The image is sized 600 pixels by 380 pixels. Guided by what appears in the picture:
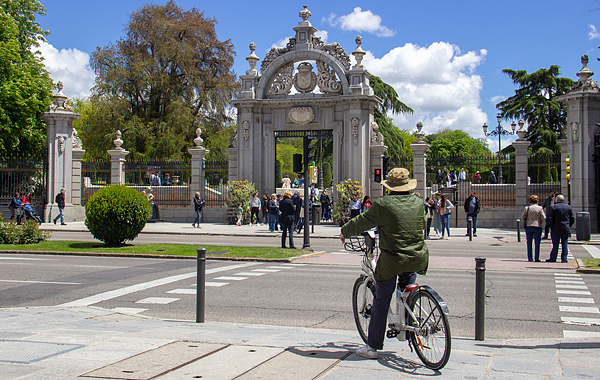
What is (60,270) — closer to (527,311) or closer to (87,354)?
(87,354)

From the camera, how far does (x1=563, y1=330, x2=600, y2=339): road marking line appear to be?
6.62 m

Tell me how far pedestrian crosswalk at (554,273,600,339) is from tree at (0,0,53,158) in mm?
27464

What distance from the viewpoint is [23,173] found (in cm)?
2891

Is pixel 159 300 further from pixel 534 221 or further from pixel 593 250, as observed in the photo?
pixel 593 250

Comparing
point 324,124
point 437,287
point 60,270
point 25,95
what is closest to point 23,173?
point 25,95

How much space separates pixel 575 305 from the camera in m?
8.51

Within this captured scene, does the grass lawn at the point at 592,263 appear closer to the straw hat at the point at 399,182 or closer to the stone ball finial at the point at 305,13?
the straw hat at the point at 399,182

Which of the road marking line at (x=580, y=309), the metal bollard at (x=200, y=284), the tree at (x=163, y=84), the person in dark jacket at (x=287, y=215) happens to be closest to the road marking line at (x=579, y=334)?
the road marking line at (x=580, y=309)

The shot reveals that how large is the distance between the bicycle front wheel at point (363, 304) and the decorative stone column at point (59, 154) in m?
26.7

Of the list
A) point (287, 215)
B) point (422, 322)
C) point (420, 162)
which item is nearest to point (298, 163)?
point (287, 215)

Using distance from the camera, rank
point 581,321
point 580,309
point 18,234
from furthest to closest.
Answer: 1. point 18,234
2. point 580,309
3. point 581,321

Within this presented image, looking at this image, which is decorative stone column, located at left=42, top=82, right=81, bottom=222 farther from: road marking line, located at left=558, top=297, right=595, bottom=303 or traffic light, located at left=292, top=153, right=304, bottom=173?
road marking line, located at left=558, top=297, right=595, bottom=303

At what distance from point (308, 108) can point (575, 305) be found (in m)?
22.1

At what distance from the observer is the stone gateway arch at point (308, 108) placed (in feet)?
93.9
